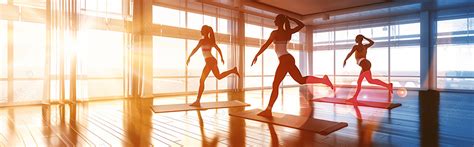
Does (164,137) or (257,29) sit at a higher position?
(257,29)

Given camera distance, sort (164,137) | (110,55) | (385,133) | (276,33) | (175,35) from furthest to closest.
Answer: (175,35) < (110,55) < (276,33) < (385,133) < (164,137)

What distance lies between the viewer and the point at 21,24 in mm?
4777

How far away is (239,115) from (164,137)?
1382 millimetres

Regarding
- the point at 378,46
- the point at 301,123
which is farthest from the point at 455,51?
the point at 301,123

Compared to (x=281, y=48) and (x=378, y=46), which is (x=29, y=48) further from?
(x=378, y=46)

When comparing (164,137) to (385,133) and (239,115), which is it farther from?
(385,133)

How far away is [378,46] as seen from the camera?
935 centimetres

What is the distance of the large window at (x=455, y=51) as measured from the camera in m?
7.69

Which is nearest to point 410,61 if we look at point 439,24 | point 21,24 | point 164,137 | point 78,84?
point 439,24

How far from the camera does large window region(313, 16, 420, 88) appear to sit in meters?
8.67

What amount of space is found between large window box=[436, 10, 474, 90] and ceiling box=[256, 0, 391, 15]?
2.47 meters

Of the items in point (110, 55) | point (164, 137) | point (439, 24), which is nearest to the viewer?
point (164, 137)

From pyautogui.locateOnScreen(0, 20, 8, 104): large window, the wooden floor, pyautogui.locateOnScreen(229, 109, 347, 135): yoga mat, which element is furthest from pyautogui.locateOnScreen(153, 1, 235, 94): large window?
pyautogui.locateOnScreen(229, 109, 347, 135): yoga mat

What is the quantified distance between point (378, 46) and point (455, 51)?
2137 mm
